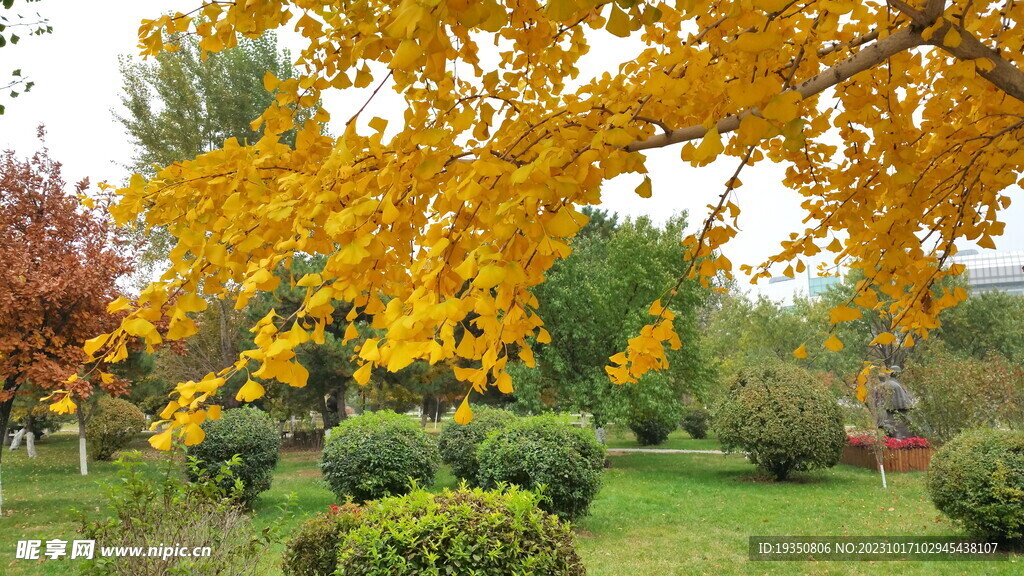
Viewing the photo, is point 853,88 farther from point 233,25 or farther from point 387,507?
point 387,507

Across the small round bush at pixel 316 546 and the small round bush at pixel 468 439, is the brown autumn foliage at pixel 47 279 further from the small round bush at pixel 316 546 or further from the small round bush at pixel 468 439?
the small round bush at pixel 468 439

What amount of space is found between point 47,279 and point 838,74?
353 inches

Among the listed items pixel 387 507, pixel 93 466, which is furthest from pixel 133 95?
pixel 387 507

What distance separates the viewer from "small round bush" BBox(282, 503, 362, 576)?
13.5 ft

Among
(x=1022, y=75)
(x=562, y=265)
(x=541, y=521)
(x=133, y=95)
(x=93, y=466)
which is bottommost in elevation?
(x=93, y=466)

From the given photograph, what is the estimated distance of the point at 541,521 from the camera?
3.39m

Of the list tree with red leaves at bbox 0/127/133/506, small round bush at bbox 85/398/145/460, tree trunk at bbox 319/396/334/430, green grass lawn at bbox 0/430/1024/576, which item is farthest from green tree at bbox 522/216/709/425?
small round bush at bbox 85/398/145/460


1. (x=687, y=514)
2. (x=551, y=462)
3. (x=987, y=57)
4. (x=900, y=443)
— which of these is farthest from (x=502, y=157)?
(x=900, y=443)

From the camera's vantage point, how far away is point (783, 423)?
395 inches

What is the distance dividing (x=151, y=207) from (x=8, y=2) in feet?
9.86

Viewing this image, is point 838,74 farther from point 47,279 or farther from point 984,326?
point 984,326

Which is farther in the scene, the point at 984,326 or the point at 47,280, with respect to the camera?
the point at 984,326

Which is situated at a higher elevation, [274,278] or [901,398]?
[274,278]

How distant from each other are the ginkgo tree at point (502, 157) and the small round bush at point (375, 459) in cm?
597
